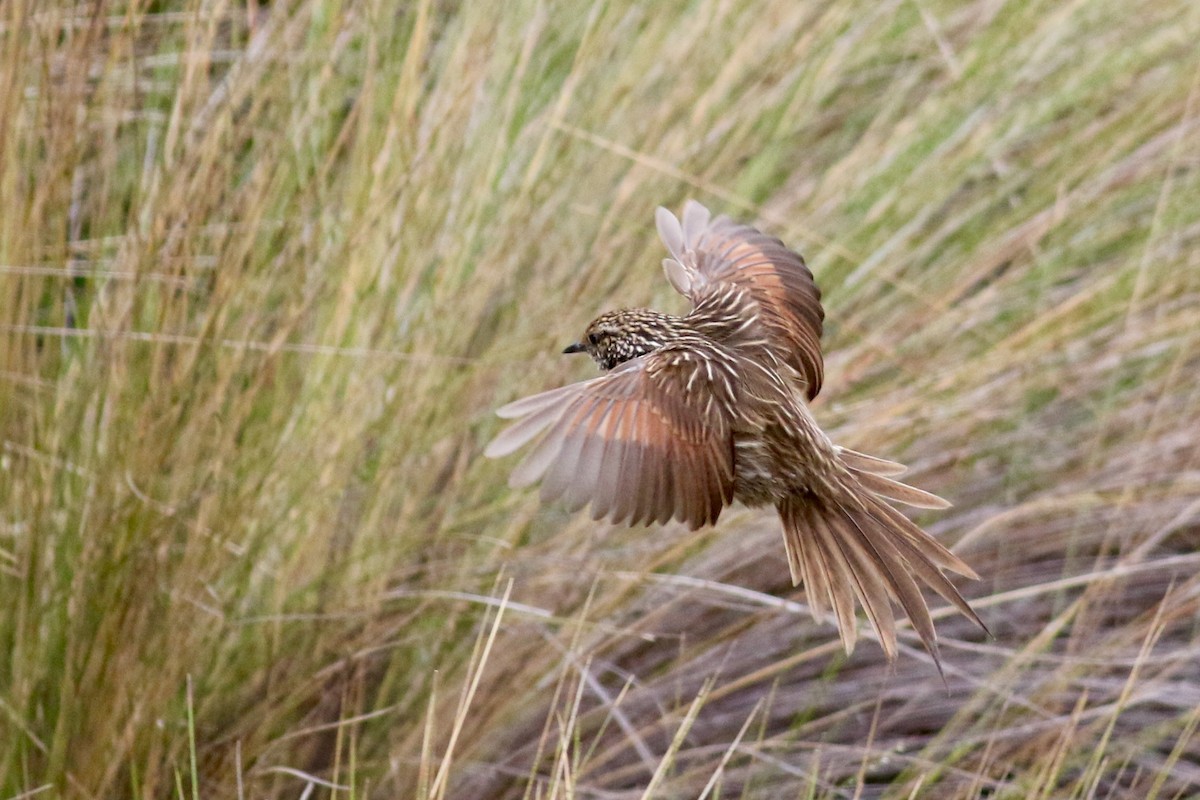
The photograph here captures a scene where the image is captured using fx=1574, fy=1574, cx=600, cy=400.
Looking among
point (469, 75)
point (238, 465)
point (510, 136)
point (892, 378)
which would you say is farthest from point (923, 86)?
point (238, 465)

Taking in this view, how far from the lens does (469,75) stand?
85.4 inches

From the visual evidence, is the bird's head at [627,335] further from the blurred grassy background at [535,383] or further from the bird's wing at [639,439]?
the blurred grassy background at [535,383]

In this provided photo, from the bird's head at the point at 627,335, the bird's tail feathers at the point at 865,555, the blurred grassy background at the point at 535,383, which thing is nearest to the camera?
the bird's tail feathers at the point at 865,555

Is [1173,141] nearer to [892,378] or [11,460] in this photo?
[892,378]

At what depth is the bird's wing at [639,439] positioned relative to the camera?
139 cm

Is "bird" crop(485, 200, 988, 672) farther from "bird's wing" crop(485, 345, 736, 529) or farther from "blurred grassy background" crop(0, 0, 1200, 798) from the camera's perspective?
"blurred grassy background" crop(0, 0, 1200, 798)

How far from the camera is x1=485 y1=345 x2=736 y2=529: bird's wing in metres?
1.39

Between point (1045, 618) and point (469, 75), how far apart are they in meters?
1.29

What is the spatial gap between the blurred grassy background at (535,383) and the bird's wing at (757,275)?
0.78 feet

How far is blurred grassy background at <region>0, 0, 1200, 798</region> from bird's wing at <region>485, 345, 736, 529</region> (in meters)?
0.43

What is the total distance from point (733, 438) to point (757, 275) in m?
0.36

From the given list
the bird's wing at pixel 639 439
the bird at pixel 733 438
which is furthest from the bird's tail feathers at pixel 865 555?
the bird's wing at pixel 639 439

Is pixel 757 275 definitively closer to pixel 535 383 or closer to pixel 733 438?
pixel 733 438

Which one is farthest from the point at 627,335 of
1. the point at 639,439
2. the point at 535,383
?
the point at 535,383
